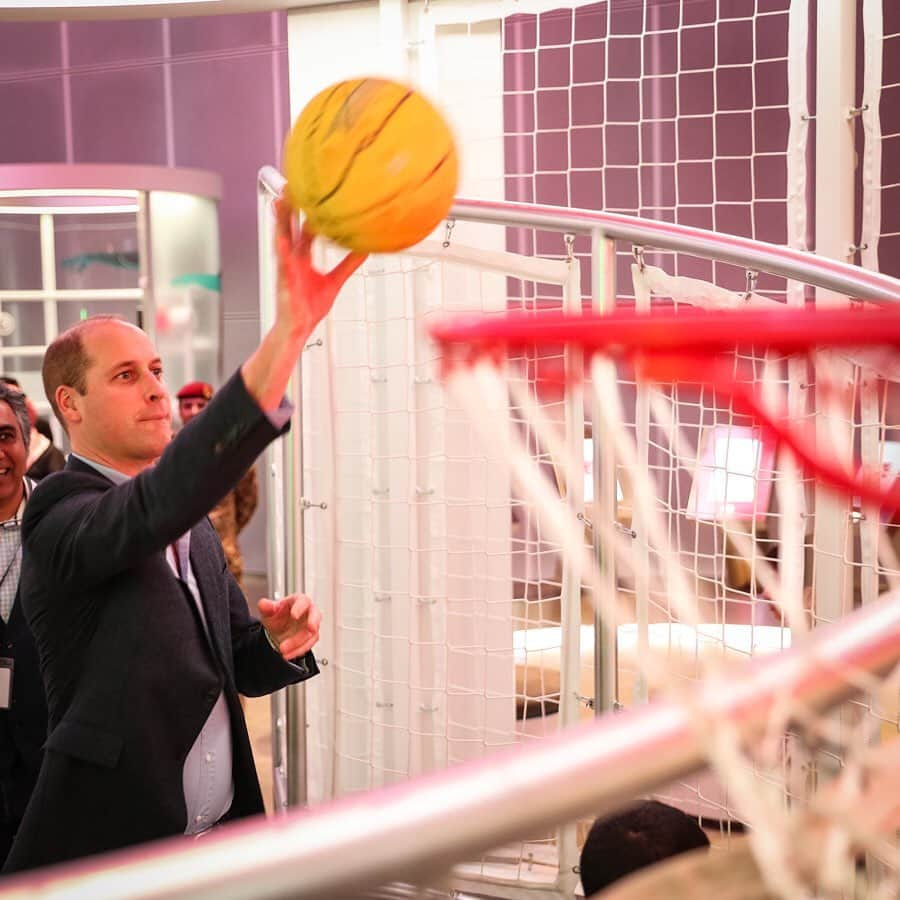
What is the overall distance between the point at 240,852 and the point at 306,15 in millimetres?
2905

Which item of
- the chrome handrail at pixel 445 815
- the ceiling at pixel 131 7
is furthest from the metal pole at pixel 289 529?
the chrome handrail at pixel 445 815

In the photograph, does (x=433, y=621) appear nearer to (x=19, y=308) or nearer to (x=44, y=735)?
(x=44, y=735)

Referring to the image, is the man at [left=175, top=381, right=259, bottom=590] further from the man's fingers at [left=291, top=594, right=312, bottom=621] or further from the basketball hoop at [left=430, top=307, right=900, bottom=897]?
the basketball hoop at [left=430, top=307, right=900, bottom=897]

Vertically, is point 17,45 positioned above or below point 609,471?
→ above

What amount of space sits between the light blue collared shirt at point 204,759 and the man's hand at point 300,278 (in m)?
0.48

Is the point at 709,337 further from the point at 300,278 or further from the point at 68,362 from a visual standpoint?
the point at 68,362

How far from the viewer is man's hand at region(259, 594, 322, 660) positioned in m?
1.94

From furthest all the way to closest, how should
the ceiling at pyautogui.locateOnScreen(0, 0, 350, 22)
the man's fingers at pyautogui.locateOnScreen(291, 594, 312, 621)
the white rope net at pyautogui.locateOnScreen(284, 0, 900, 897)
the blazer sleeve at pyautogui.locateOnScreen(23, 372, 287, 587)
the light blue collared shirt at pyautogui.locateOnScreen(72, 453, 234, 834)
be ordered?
the ceiling at pyautogui.locateOnScreen(0, 0, 350, 22) → the white rope net at pyautogui.locateOnScreen(284, 0, 900, 897) → the man's fingers at pyautogui.locateOnScreen(291, 594, 312, 621) → the light blue collared shirt at pyautogui.locateOnScreen(72, 453, 234, 834) → the blazer sleeve at pyautogui.locateOnScreen(23, 372, 287, 587)

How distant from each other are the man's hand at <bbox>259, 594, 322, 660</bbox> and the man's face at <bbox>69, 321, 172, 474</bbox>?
0.33 metres

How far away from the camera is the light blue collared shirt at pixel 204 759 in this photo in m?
1.76

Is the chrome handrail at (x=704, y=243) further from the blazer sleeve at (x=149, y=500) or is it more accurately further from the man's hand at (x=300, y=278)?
the blazer sleeve at (x=149, y=500)

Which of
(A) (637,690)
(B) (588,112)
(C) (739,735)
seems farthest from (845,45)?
(B) (588,112)

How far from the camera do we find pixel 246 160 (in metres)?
6.86

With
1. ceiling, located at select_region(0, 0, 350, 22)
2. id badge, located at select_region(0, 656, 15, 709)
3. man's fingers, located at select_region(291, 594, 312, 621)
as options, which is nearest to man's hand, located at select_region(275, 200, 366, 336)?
man's fingers, located at select_region(291, 594, 312, 621)
